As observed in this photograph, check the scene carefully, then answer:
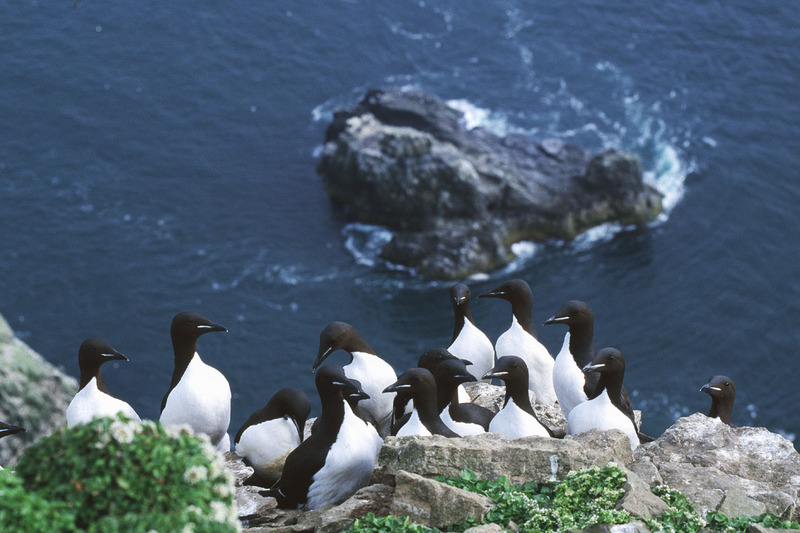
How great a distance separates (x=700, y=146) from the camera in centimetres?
6225

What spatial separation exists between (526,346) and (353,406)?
5288 millimetres

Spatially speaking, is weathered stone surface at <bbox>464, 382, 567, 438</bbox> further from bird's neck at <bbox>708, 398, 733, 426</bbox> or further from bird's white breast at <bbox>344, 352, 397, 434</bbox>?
bird's neck at <bbox>708, 398, 733, 426</bbox>

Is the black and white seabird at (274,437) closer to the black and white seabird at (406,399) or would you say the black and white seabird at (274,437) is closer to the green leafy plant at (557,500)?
the black and white seabird at (406,399)

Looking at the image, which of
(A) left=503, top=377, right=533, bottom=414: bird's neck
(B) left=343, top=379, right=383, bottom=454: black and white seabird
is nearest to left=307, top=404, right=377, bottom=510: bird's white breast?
(B) left=343, top=379, right=383, bottom=454: black and white seabird

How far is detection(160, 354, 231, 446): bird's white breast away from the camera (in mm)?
18484

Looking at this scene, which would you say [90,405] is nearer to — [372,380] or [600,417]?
[372,380]

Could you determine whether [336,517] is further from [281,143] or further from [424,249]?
[281,143]

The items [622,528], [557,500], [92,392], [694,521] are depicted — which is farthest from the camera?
[92,392]

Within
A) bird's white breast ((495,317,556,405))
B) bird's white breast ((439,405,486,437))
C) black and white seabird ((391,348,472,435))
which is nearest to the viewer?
bird's white breast ((439,405,486,437))

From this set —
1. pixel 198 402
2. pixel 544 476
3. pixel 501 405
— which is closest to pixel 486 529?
pixel 544 476

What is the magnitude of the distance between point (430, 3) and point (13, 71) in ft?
86.8

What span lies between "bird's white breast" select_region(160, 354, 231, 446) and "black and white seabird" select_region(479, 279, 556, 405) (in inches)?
222

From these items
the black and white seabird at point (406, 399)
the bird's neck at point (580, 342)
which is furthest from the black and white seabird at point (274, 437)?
the bird's neck at point (580, 342)

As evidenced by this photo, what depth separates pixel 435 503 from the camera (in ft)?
46.9
